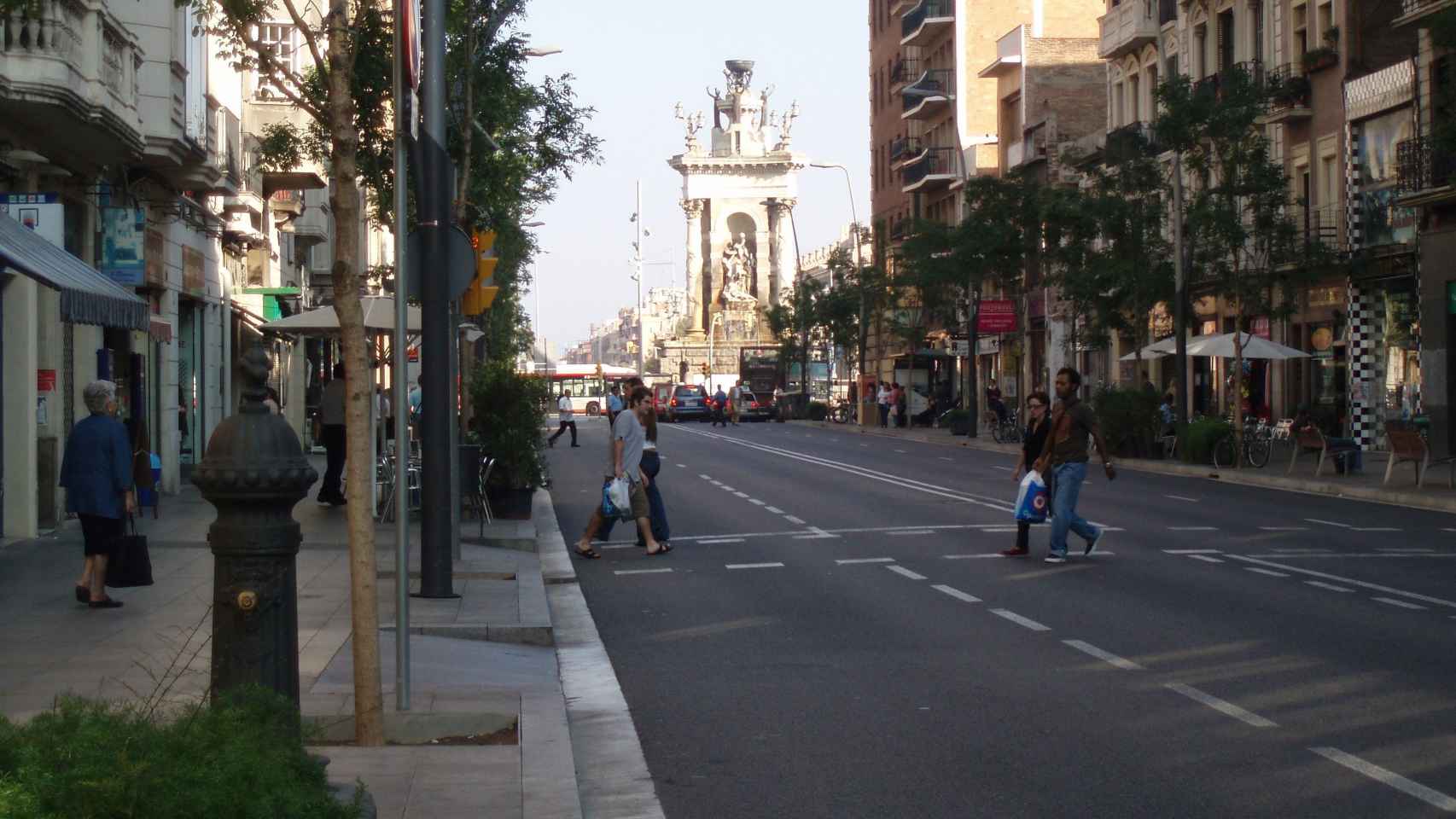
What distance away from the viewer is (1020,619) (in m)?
12.8

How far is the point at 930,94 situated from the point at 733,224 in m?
63.4

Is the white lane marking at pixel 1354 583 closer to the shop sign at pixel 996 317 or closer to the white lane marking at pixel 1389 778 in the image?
the white lane marking at pixel 1389 778

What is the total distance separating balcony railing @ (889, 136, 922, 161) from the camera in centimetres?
8448

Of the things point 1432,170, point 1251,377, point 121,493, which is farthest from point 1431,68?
point 121,493

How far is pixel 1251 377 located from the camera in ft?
157

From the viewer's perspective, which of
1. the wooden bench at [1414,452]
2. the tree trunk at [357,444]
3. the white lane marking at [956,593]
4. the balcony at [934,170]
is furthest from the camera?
the balcony at [934,170]

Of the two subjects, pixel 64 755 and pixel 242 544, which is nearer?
pixel 64 755

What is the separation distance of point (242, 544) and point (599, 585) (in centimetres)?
991

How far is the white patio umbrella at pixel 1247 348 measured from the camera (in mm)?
38125

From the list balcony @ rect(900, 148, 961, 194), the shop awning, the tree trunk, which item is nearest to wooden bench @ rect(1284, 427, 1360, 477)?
the shop awning

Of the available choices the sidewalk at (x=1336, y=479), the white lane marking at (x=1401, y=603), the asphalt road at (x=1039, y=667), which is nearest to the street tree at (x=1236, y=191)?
the sidewalk at (x=1336, y=479)

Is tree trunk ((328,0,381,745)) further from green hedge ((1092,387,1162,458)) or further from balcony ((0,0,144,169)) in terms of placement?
green hedge ((1092,387,1162,458))

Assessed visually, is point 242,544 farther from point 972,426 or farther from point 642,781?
point 972,426

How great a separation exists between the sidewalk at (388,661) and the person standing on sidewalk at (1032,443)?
429 cm
